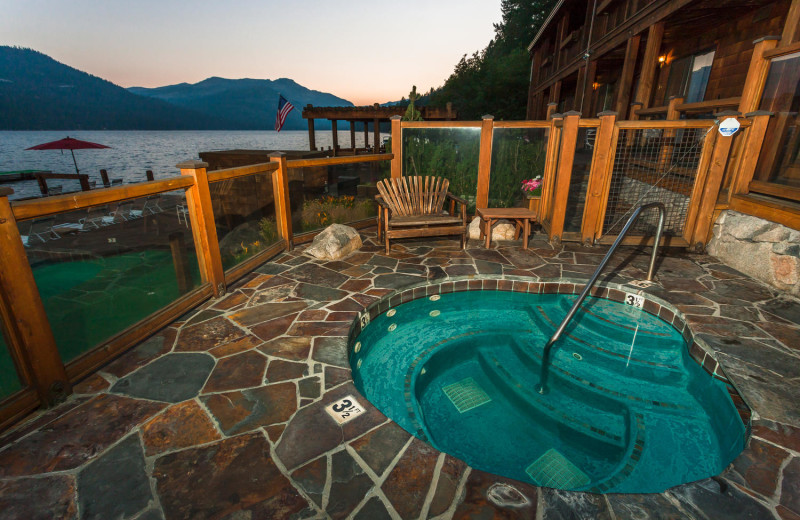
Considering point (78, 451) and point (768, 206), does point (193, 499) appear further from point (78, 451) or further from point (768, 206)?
point (768, 206)

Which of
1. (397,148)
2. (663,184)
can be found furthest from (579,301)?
(663,184)

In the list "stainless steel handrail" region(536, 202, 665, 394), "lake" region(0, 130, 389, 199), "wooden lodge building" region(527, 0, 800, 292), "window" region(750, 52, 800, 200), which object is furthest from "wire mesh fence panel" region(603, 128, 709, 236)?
"lake" region(0, 130, 389, 199)

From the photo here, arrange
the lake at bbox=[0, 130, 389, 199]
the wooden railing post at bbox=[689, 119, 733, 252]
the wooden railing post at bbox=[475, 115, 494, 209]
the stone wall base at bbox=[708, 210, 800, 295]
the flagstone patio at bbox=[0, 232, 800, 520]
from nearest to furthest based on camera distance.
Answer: the flagstone patio at bbox=[0, 232, 800, 520] → the stone wall base at bbox=[708, 210, 800, 295] → the wooden railing post at bbox=[689, 119, 733, 252] → the wooden railing post at bbox=[475, 115, 494, 209] → the lake at bbox=[0, 130, 389, 199]

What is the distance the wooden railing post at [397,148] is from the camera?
6301 mm

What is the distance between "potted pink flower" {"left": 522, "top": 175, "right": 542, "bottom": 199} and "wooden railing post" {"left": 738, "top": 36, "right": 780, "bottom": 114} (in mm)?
2819

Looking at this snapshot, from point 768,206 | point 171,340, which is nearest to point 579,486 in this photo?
point 171,340

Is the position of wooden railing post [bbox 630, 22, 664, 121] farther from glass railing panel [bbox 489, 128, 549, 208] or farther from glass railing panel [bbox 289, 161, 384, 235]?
glass railing panel [bbox 289, 161, 384, 235]

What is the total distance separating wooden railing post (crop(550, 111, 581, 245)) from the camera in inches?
210

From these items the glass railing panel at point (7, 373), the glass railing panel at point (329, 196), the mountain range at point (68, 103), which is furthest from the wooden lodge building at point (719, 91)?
the mountain range at point (68, 103)

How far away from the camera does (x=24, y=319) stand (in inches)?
87.8

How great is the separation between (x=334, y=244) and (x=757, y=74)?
6229 millimetres

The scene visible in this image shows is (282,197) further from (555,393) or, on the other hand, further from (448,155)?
(555,393)

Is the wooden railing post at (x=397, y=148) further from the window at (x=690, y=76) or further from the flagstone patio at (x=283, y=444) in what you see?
the window at (x=690, y=76)

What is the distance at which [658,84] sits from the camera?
10.9 m
